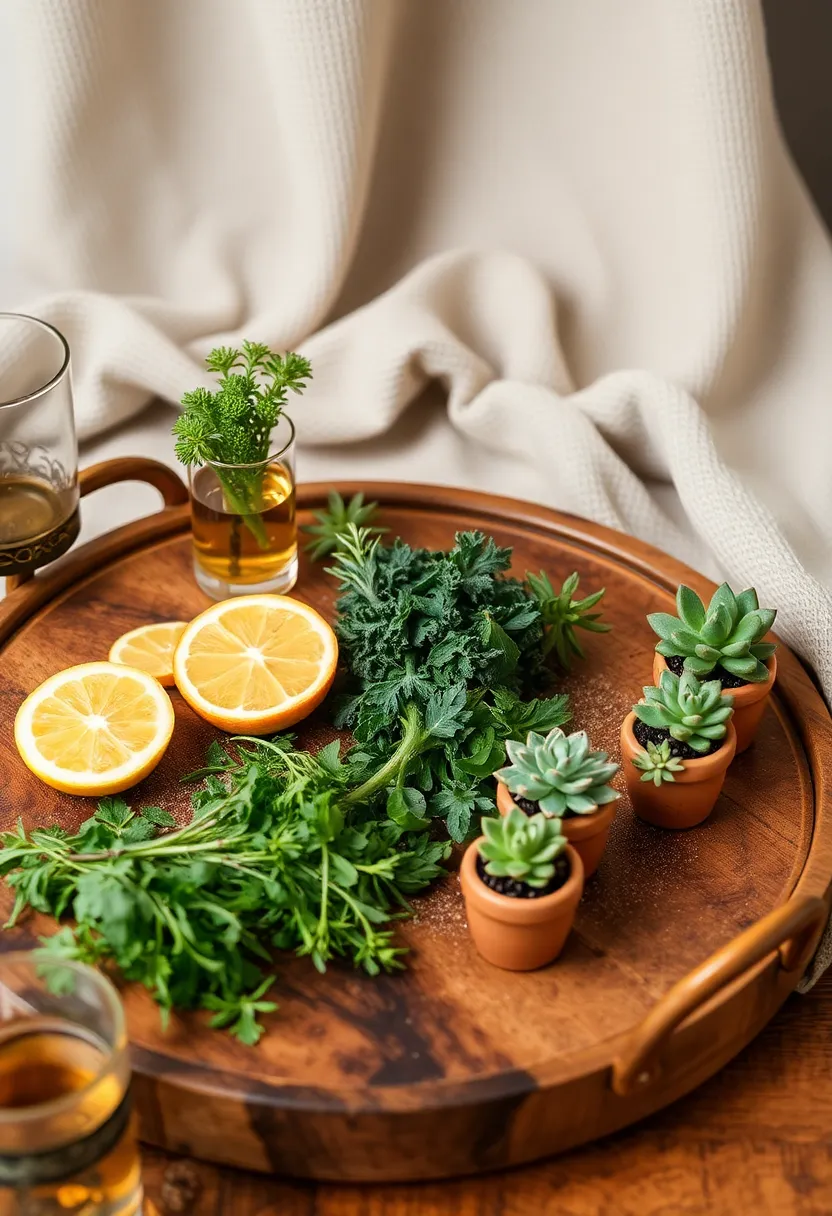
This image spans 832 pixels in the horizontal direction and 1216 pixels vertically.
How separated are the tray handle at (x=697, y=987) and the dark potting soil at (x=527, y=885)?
154 mm

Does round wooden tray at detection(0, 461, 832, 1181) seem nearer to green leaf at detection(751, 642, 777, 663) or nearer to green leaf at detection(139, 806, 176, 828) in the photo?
green leaf at detection(139, 806, 176, 828)

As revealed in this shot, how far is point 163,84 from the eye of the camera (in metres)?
2.42

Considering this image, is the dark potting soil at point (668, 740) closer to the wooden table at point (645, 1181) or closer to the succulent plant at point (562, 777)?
the succulent plant at point (562, 777)

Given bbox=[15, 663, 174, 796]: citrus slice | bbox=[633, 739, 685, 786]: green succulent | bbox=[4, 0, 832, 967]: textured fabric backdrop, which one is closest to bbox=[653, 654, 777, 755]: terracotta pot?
bbox=[633, 739, 685, 786]: green succulent

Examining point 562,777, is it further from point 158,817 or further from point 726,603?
point 158,817

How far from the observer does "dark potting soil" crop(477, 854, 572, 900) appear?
4.59 ft

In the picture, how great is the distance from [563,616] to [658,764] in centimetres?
35

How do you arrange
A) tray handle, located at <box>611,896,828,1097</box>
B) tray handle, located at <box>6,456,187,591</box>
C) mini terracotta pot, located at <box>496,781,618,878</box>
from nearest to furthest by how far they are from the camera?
tray handle, located at <box>611,896,828,1097</box>, mini terracotta pot, located at <box>496,781,618,878</box>, tray handle, located at <box>6,456,187,591</box>

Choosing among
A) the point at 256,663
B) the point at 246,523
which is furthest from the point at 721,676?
the point at 246,523

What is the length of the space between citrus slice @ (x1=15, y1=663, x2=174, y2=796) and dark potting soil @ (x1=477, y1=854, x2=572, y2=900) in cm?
47

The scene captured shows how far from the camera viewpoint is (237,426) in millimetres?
1854

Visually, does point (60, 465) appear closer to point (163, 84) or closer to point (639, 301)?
point (163, 84)

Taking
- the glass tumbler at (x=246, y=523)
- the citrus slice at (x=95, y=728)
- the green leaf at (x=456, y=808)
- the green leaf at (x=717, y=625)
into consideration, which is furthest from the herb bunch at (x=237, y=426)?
the green leaf at (x=717, y=625)

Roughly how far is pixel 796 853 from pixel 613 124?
53.8 inches
